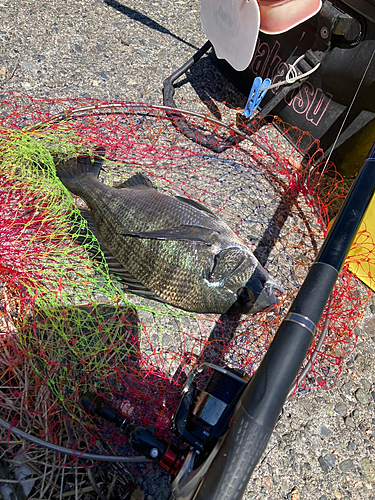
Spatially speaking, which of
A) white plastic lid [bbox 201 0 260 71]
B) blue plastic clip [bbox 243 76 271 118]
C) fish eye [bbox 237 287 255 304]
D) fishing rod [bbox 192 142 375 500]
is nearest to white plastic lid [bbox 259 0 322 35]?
white plastic lid [bbox 201 0 260 71]

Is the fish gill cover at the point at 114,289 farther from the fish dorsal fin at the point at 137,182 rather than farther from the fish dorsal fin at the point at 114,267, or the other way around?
the fish dorsal fin at the point at 137,182

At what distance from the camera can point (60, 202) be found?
9.00 feet

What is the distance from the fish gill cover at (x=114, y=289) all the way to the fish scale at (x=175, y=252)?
20 centimetres

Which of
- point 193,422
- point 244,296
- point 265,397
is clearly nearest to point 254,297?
point 244,296

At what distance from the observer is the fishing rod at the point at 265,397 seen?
3.71ft

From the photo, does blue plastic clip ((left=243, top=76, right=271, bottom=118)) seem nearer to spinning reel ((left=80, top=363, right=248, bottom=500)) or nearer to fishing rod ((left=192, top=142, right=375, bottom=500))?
fishing rod ((left=192, top=142, right=375, bottom=500))

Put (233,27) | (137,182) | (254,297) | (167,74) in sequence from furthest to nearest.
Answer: (167,74)
(137,182)
(233,27)
(254,297)

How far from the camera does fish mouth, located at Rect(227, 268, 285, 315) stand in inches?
93.9

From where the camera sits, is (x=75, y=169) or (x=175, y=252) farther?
(x=75, y=169)

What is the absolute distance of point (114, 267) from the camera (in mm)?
2633

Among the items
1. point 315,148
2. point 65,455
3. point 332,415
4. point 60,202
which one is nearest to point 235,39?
point 315,148

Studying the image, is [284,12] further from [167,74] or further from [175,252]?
[175,252]

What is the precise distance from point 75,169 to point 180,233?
1.05 metres

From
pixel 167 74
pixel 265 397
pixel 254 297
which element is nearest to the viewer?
pixel 265 397
